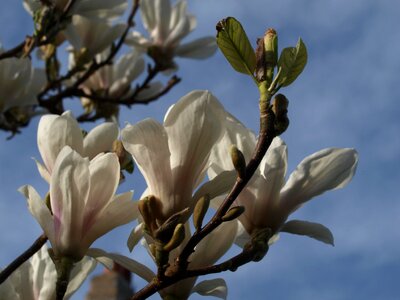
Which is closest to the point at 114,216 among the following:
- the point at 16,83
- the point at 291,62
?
the point at 291,62

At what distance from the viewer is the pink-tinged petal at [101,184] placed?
1.18m

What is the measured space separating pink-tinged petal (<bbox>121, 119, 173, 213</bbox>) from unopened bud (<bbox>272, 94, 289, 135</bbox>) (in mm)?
196

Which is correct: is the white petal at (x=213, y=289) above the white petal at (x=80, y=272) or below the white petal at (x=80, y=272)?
below

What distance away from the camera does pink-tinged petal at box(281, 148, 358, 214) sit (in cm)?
131

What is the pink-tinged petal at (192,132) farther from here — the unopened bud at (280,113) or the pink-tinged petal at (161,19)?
the pink-tinged petal at (161,19)

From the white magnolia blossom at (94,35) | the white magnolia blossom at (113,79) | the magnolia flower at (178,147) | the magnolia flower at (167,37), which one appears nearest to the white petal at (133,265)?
the magnolia flower at (178,147)

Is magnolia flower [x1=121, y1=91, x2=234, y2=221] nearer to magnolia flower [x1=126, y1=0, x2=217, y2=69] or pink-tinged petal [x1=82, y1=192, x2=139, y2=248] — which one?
pink-tinged petal [x1=82, y1=192, x2=139, y2=248]

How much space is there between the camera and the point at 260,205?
1283mm

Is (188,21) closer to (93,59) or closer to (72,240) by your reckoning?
(93,59)

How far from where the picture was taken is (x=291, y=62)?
1.06m

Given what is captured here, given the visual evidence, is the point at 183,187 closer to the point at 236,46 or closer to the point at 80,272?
the point at 236,46

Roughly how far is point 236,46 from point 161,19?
2429 millimetres

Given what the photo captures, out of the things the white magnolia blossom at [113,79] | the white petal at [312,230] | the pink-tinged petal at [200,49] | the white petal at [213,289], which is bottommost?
the white petal at [213,289]

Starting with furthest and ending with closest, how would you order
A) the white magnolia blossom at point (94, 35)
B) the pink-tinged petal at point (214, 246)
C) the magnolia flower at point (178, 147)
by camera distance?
the white magnolia blossom at point (94, 35), the pink-tinged petal at point (214, 246), the magnolia flower at point (178, 147)
